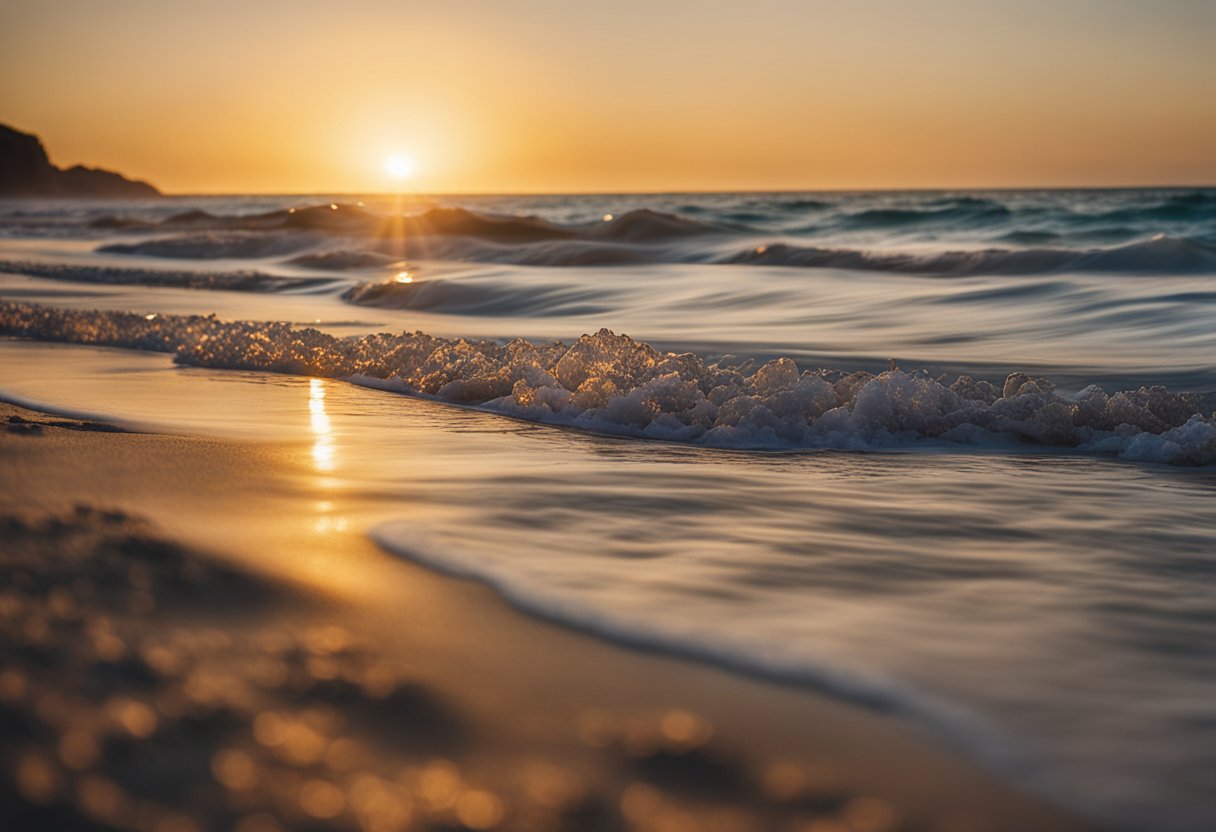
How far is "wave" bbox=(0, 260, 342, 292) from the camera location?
12117mm

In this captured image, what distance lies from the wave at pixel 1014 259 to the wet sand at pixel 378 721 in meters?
10.2

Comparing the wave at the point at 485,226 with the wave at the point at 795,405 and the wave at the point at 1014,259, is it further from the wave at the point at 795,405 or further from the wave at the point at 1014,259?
the wave at the point at 795,405

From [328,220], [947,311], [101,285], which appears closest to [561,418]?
[947,311]

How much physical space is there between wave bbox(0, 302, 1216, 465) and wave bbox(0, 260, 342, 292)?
24.7ft

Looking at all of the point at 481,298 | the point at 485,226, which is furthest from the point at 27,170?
the point at 481,298

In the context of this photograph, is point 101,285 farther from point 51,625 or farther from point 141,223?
point 141,223

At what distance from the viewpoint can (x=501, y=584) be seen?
7.18 ft

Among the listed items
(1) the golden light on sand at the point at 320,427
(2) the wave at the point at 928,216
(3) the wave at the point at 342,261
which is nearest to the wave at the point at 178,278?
(3) the wave at the point at 342,261

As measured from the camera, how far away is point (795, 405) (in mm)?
4133

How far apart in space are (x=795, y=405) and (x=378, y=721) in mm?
2772

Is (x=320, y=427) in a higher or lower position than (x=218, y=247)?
lower

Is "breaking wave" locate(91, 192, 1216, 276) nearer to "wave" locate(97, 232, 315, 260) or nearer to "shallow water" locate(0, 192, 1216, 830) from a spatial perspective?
"wave" locate(97, 232, 315, 260)

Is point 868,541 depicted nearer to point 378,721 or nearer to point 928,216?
point 378,721

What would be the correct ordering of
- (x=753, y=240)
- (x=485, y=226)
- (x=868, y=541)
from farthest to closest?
1. (x=485, y=226)
2. (x=753, y=240)
3. (x=868, y=541)
